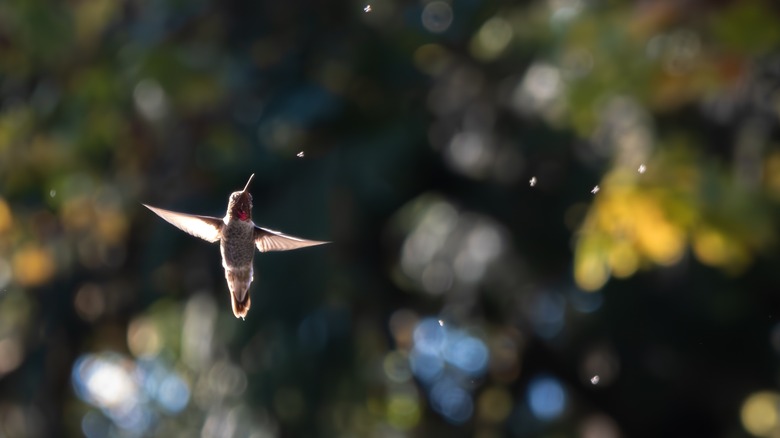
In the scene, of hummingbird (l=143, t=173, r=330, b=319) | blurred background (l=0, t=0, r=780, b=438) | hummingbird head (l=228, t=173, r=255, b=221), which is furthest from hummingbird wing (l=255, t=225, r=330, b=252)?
blurred background (l=0, t=0, r=780, b=438)

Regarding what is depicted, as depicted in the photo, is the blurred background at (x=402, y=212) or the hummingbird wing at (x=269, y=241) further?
the blurred background at (x=402, y=212)

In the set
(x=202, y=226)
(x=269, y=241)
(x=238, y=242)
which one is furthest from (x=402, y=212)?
(x=238, y=242)

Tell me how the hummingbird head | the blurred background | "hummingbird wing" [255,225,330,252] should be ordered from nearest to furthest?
the hummingbird head → "hummingbird wing" [255,225,330,252] → the blurred background

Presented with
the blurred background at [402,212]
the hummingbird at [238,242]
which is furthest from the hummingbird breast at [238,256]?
the blurred background at [402,212]

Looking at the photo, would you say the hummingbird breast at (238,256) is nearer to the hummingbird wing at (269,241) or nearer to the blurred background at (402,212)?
the hummingbird wing at (269,241)

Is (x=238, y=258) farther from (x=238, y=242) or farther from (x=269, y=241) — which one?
(x=269, y=241)

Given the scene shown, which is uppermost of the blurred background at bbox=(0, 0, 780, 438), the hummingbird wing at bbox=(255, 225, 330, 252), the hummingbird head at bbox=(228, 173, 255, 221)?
the hummingbird head at bbox=(228, 173, 255, 221)

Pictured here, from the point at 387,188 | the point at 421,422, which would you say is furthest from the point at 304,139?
the point at 421,422

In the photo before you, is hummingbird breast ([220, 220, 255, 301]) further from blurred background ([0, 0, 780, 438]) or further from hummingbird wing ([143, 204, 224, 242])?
blurred background ([0, 0, 780, 438])
